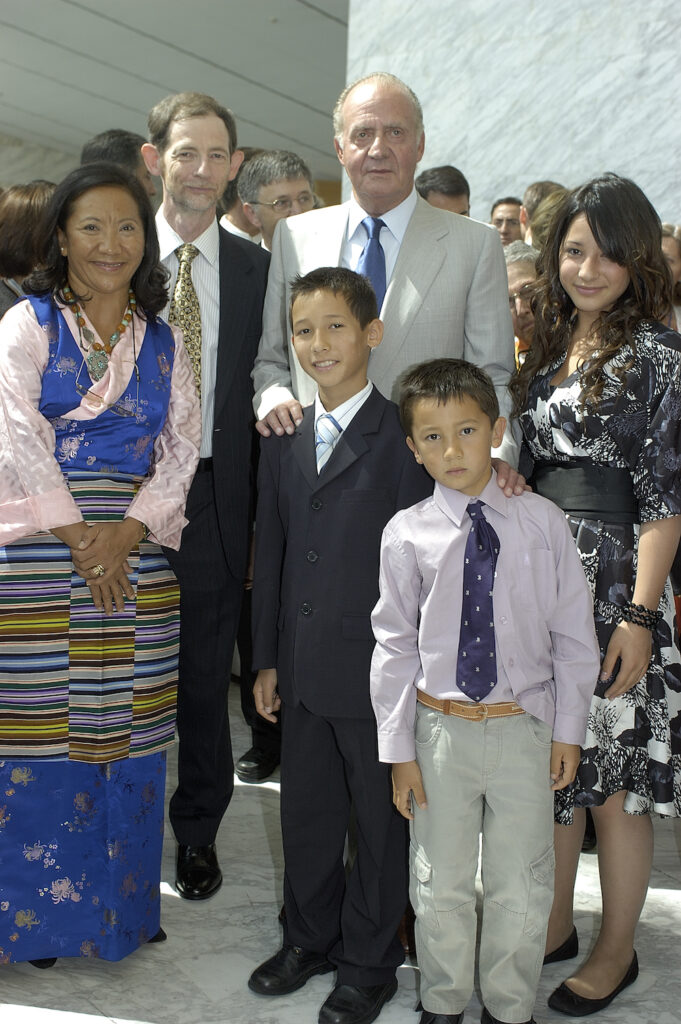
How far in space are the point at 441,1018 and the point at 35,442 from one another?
4.26 feet

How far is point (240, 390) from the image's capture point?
8.26ft

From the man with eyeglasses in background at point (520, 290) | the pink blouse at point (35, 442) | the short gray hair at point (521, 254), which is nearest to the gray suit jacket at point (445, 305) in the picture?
the pink blouse at point (35, 442)

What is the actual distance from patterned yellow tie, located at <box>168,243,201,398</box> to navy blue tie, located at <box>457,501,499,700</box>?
0.88 m

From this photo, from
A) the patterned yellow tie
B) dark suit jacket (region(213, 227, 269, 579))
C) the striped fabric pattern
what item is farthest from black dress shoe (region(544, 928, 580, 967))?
the patterned yellow tie

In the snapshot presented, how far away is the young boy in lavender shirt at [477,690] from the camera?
6.20ft

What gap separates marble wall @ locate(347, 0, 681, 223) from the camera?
3.93 m

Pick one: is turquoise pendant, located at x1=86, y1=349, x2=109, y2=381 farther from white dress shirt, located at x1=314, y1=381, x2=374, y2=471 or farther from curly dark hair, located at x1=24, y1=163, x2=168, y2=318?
white dress shirt, located at x1=314, y1=381, x2=374, y2=471

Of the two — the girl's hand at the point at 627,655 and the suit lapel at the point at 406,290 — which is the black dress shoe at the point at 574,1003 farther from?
the suit lapel at the point at 406,290

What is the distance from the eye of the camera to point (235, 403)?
2.51 metres

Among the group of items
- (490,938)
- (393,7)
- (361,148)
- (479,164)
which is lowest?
(490,938)

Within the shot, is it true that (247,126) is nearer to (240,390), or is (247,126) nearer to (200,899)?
(240,390)

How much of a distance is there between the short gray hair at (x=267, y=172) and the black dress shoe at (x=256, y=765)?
74.3 inches

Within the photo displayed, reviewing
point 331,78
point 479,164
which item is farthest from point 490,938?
point 331,78

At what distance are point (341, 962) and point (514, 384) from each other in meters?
1.20
